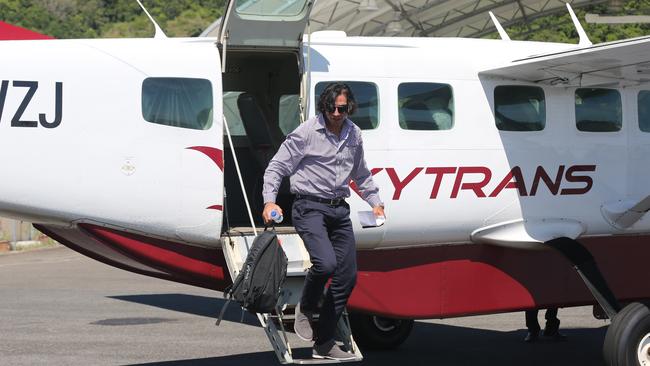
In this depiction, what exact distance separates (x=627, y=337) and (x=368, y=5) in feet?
69.3

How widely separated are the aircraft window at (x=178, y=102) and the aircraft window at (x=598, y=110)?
352cm

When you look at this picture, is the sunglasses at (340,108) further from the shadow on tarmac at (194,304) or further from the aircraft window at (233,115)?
the shadow on tarmac at (194,304)

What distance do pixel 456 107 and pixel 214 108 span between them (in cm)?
220

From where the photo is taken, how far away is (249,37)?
922 cm

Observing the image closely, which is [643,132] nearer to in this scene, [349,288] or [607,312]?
[607,312]

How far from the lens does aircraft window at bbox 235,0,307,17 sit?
29.7ft

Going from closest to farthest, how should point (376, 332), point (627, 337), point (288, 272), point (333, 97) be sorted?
point (333, 97), point (288, 272), point (627, 337), point (376, 332)

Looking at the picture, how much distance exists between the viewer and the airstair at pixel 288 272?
28.7ft

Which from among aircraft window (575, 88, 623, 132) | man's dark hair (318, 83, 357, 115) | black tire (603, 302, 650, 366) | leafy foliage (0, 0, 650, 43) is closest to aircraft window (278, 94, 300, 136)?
man's dark hair (318, 83, 357, 115)

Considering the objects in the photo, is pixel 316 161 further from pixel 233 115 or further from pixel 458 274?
pixel 233 115

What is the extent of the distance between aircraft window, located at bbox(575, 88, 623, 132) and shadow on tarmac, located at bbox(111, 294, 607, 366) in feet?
8.36

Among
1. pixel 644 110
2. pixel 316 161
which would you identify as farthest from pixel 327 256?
pixel 644 110

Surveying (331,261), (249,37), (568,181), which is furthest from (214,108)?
(568,181)

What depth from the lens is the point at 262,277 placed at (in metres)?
8.31
